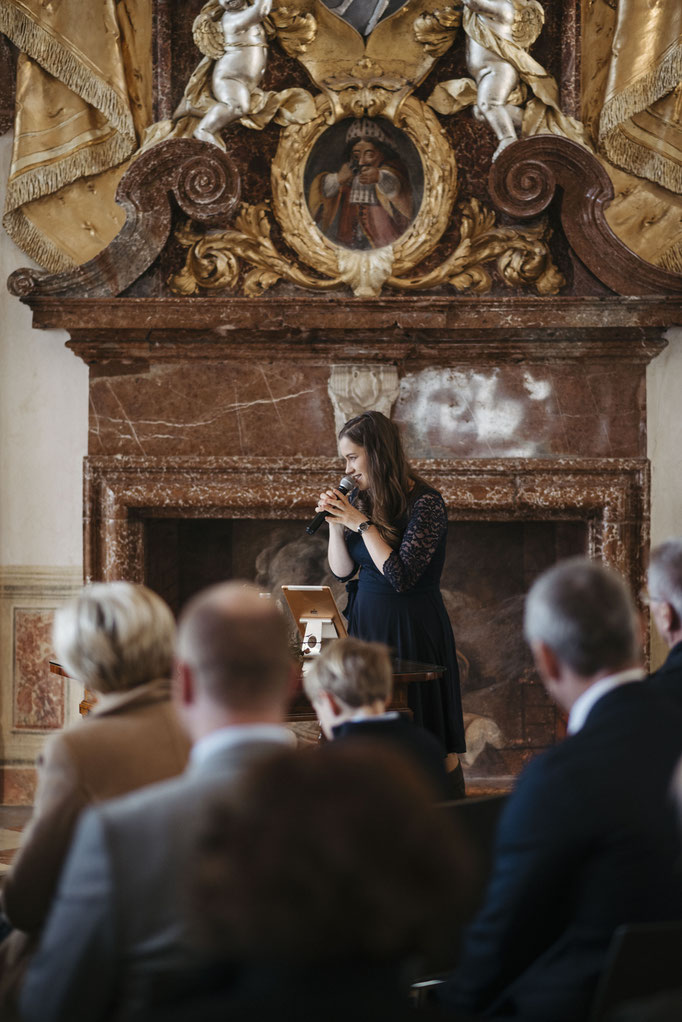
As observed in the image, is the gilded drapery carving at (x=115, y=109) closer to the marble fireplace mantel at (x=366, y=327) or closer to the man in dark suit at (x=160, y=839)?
the marble fireplace mantel at (x=366, y=327)

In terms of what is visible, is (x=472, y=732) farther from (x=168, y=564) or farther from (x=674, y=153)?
(x=674, y=153)

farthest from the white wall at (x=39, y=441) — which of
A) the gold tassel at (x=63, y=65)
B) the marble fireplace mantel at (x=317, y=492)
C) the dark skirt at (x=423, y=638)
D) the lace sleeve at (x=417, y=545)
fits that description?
the lace sleeve at (x=417, y=545)

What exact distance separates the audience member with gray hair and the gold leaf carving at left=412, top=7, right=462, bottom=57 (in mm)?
4459

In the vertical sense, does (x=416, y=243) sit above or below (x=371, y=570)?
above

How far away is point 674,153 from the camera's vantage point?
549 cm

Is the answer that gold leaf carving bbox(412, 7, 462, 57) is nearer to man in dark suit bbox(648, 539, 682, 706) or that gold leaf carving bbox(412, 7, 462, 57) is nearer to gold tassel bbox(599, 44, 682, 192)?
gold tassel bbox(599, 44, 682, 192)

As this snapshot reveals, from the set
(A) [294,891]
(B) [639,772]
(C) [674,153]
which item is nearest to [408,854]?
(A) [294,891]

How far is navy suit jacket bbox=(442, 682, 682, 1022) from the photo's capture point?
5.46 ft

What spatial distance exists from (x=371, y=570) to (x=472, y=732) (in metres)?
2.12

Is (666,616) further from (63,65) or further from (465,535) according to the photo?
(63,65)

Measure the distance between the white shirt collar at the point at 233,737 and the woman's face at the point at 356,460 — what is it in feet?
9.08

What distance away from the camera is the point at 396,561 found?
3998mm

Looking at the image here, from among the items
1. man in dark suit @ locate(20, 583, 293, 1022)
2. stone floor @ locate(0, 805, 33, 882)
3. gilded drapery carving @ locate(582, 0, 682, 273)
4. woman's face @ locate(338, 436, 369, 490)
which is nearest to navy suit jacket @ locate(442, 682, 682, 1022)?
man in dark suit @ locate(20, 583, 293, 1022)

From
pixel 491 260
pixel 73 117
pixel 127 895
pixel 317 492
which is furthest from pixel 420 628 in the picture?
pixel 73 117
